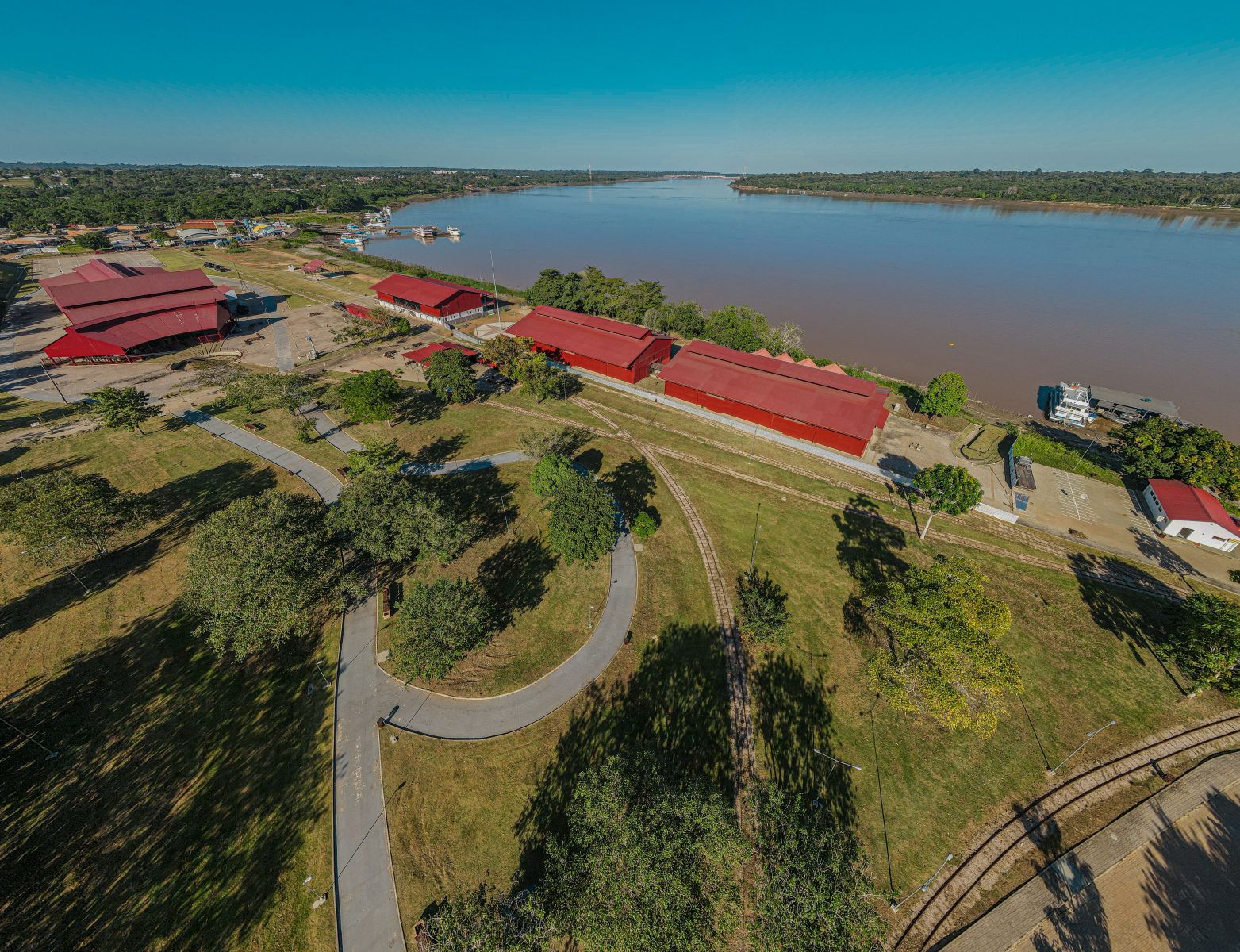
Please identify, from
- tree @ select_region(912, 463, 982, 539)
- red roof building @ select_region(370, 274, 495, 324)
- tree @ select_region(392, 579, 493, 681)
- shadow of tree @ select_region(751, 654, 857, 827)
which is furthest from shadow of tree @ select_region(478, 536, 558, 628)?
red roof building @ select_region(370, 274, 495, 324)

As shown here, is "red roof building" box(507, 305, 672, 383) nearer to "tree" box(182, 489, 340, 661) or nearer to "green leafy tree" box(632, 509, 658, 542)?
"green leafy tree" box(632, 509, 658, 542)

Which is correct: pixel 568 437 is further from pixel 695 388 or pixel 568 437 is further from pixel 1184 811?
pixel 1184 811

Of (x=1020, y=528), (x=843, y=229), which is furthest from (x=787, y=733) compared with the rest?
(x=843, y=229)

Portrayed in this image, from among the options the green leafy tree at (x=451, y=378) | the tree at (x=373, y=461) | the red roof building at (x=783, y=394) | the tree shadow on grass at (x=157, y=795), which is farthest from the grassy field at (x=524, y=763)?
the green leafy tree at (x=451, y=378)

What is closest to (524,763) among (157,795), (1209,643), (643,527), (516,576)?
Answer: (516,576)

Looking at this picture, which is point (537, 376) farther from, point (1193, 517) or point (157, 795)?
point (1193, 517)

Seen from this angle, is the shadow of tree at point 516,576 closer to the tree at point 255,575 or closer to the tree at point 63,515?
the tree at point 255,575
